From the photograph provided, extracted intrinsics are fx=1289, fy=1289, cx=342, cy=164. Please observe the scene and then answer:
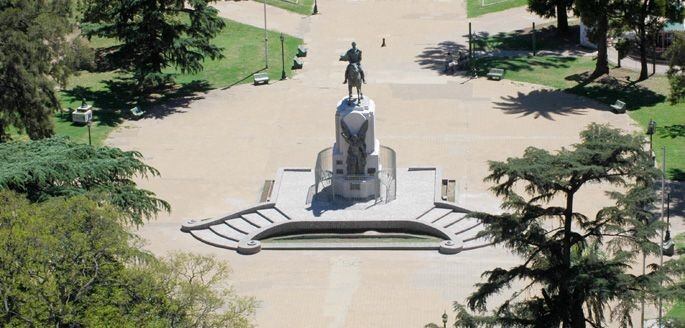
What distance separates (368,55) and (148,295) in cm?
4664

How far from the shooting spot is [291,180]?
5991 cm

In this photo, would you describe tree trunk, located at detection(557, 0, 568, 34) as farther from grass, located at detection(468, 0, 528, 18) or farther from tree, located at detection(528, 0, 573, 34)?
grass, located at detection(468, 0, 528, 18)

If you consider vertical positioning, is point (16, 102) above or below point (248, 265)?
above

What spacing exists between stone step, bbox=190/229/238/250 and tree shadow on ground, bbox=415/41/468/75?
26.9 m

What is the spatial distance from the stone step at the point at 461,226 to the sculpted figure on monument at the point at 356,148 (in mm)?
5064

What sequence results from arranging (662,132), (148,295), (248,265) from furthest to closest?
(662,132) → (248,265) → (148,295)

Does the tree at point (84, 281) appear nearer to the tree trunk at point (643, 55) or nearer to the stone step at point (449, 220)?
the stone step at point (449, 220)

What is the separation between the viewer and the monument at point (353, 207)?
53.8m

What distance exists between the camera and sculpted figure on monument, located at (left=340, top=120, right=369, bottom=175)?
184ft

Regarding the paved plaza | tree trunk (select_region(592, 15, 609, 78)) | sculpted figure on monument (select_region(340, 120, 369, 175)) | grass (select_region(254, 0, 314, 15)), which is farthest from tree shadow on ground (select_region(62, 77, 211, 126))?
tree trunk (select_region(592, 15, 609, 78))

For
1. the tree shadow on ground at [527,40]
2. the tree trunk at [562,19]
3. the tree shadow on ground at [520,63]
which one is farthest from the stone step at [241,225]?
the tree trunk at [562,19]

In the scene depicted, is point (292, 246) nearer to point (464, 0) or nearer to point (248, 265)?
point (248, 265)

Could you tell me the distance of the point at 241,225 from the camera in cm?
5550

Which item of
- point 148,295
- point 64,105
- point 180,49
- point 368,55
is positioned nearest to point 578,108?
point 368,55
